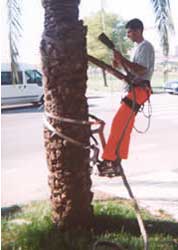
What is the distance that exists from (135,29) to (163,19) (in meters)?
0.58

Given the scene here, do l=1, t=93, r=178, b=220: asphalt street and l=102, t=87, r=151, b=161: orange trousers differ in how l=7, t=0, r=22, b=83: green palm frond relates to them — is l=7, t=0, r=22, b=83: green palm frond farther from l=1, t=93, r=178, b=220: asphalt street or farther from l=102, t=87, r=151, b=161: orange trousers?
l=1, t=93, r=178, b=220: asphalt street

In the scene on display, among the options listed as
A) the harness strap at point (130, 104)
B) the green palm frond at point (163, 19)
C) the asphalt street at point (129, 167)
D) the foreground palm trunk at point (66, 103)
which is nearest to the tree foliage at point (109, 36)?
the asphalt street at point (129, 167)

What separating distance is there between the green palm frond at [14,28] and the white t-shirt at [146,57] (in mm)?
1180

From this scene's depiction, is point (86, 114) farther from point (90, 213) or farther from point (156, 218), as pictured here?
point (156, 218)

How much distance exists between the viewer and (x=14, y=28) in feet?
17.9

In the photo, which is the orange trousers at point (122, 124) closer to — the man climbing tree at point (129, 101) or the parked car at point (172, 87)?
the man climbing tree at point (129, 101)

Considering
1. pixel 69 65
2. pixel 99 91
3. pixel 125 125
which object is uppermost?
pixel 69 65

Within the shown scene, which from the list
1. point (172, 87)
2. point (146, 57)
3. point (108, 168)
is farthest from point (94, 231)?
point (172, 87)

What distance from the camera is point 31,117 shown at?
17.9 m

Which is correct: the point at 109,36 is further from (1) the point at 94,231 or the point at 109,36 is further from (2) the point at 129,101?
(1) the point at 94,231

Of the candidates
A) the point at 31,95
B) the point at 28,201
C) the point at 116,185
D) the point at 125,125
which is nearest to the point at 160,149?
the point at 116,185

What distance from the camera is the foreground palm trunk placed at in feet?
15.4

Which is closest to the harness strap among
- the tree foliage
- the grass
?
the grass

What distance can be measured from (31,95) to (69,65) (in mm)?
17134
